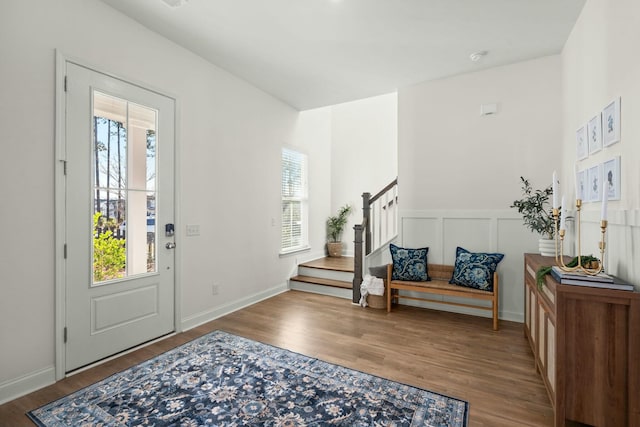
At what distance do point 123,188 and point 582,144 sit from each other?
3913mm

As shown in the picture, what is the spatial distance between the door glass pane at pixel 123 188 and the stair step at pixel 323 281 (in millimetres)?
2386

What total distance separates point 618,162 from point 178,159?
139 inches

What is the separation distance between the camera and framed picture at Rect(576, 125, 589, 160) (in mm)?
2484

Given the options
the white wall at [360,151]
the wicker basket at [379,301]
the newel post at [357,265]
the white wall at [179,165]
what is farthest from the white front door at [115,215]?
the white wall at [360,151]

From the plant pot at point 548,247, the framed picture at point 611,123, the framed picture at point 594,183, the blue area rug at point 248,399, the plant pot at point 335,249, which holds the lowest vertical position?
the blue area rug at point 248,399

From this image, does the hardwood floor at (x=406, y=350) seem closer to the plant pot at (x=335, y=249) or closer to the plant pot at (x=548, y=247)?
the plant pot at (x=548, y=247)

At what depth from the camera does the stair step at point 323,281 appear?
14.9 ft

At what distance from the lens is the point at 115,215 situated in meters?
2.66

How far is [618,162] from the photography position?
189 cm

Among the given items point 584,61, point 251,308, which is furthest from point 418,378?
point 584,61

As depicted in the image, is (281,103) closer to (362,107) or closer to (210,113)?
(210,113)

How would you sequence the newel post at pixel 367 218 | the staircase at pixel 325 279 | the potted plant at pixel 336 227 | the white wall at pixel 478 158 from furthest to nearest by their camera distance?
the potted plant at pixel 336 227 < the staircase at pixel 325 279 < the newel post at pixel 367 218 < the white wall at pixel 478 158

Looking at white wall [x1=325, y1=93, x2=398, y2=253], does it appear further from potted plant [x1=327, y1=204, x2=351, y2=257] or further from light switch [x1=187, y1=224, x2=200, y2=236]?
light switch [x1=187, y1=224, x2=200, y2=236]

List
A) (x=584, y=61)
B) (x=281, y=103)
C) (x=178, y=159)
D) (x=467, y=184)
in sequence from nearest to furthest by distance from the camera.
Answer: (x=584, y=61)
(x=178, y=159)
(x=467, y=184)
(x=281, y=103)
